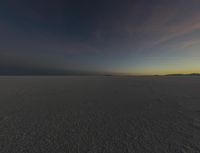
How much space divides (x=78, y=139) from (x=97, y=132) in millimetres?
698


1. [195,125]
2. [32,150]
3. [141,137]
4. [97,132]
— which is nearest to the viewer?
[32,150]

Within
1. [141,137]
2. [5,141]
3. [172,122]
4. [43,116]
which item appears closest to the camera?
[5,141]

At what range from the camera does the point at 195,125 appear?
3.76 meters

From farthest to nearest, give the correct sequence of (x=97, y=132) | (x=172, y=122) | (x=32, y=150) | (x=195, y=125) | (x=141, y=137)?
1. (x=172, y=122)
2. (x=195, y=125)
3. (x=97, y=132)
4. (x=141, y=137)
5. (x=32, y=150)

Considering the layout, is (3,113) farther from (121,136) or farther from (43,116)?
(121,136)

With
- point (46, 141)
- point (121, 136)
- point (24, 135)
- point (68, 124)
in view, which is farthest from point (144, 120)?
point (24, 135)

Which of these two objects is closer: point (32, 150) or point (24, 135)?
point (32, 150)

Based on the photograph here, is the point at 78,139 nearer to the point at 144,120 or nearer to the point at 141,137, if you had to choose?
the point at 141,137

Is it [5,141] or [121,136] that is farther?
[121,136]

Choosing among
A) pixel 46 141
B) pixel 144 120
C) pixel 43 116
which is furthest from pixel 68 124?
pixel 144 120

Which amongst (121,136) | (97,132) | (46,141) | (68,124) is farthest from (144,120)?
(46,141)

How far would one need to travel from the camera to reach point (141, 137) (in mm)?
3078

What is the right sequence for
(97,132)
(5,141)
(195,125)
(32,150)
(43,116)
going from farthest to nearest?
(43,116) < (195,125) < (97,132) < (5,141) < (32,150)

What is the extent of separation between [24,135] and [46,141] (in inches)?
37.4
